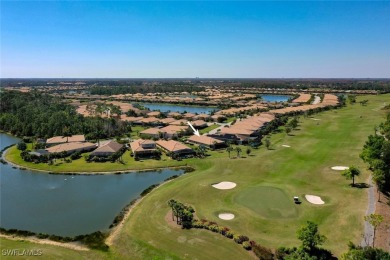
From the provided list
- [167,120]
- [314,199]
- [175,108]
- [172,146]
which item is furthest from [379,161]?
[175,108]

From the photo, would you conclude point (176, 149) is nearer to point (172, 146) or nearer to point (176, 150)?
point (176, 150)

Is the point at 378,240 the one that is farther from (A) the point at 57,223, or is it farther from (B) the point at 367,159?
(A) the point at 57,223

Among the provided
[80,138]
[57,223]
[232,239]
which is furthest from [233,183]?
[80,138]

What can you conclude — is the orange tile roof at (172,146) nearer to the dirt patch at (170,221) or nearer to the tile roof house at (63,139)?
the tile roof house at (63,139)

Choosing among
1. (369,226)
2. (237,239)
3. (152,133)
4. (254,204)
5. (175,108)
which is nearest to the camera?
(237,239)

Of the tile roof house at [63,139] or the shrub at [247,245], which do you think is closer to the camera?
the shrub at [247,245]

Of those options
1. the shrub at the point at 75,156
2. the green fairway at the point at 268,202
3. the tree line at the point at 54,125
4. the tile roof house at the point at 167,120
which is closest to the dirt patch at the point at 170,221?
the green fairway at the point at 268,202

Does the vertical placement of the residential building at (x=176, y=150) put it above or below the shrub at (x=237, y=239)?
above
